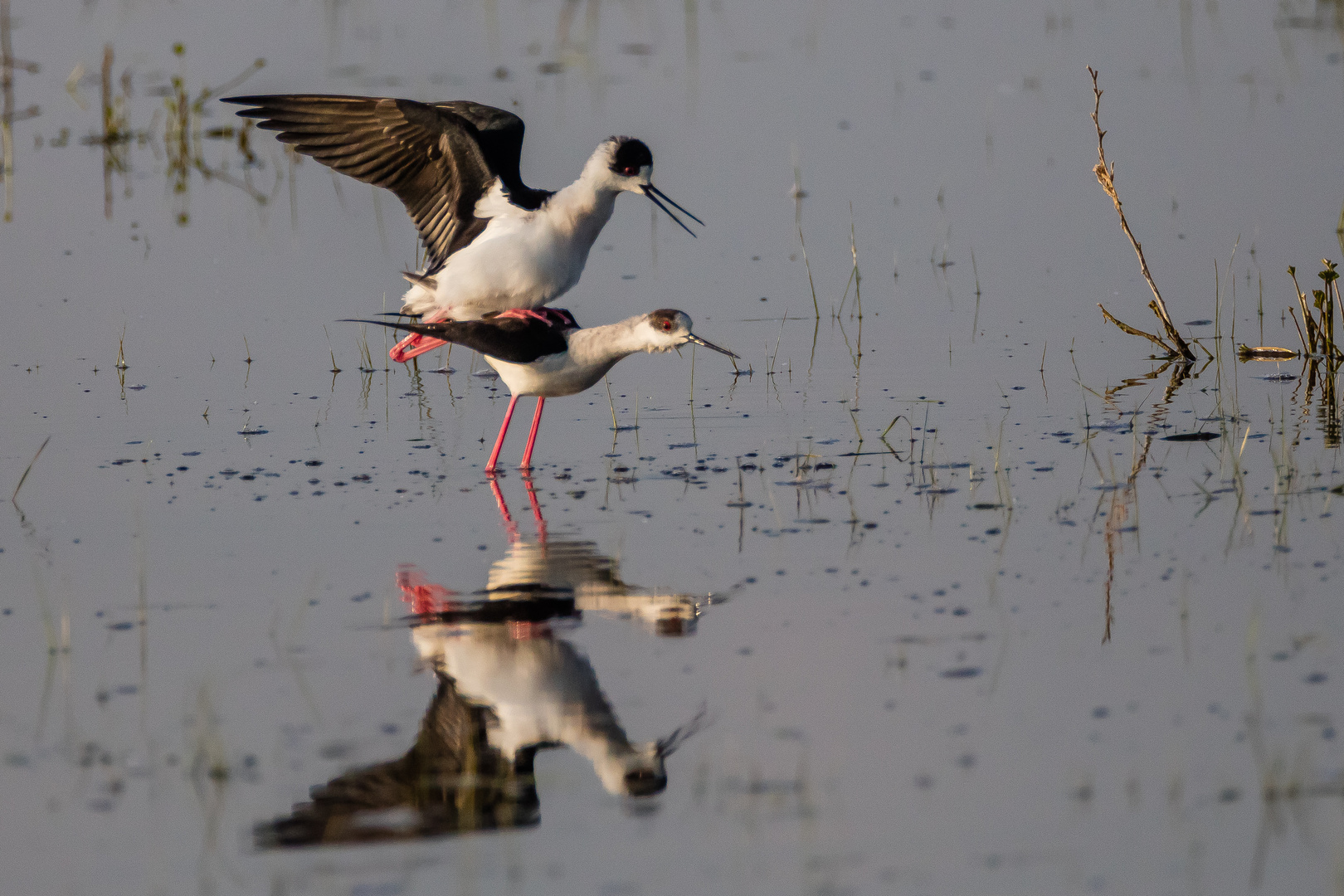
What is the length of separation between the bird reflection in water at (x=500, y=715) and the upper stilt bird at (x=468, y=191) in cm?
200

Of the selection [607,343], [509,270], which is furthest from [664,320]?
[509,270]

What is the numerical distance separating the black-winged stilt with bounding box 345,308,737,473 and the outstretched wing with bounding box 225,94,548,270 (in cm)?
73

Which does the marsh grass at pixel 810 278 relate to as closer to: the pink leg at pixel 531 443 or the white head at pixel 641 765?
the pink leg at pixel 531 443

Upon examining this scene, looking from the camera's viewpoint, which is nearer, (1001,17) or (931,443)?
(931,443)

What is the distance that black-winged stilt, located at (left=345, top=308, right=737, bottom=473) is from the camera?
22.0ft

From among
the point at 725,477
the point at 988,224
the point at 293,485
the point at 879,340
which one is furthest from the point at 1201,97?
the point at 293,485

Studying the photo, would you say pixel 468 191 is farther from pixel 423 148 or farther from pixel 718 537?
pixel 718 537

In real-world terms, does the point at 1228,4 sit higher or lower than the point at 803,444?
higher

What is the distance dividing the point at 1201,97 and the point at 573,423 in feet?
24.0

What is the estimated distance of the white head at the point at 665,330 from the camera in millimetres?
6648

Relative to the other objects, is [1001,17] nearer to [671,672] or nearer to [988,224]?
[988,224]

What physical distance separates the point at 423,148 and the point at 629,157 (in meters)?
0.92

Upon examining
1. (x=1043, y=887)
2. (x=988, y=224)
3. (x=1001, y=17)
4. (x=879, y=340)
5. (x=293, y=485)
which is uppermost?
(x=1001, y=17)

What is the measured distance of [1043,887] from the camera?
135 inches
